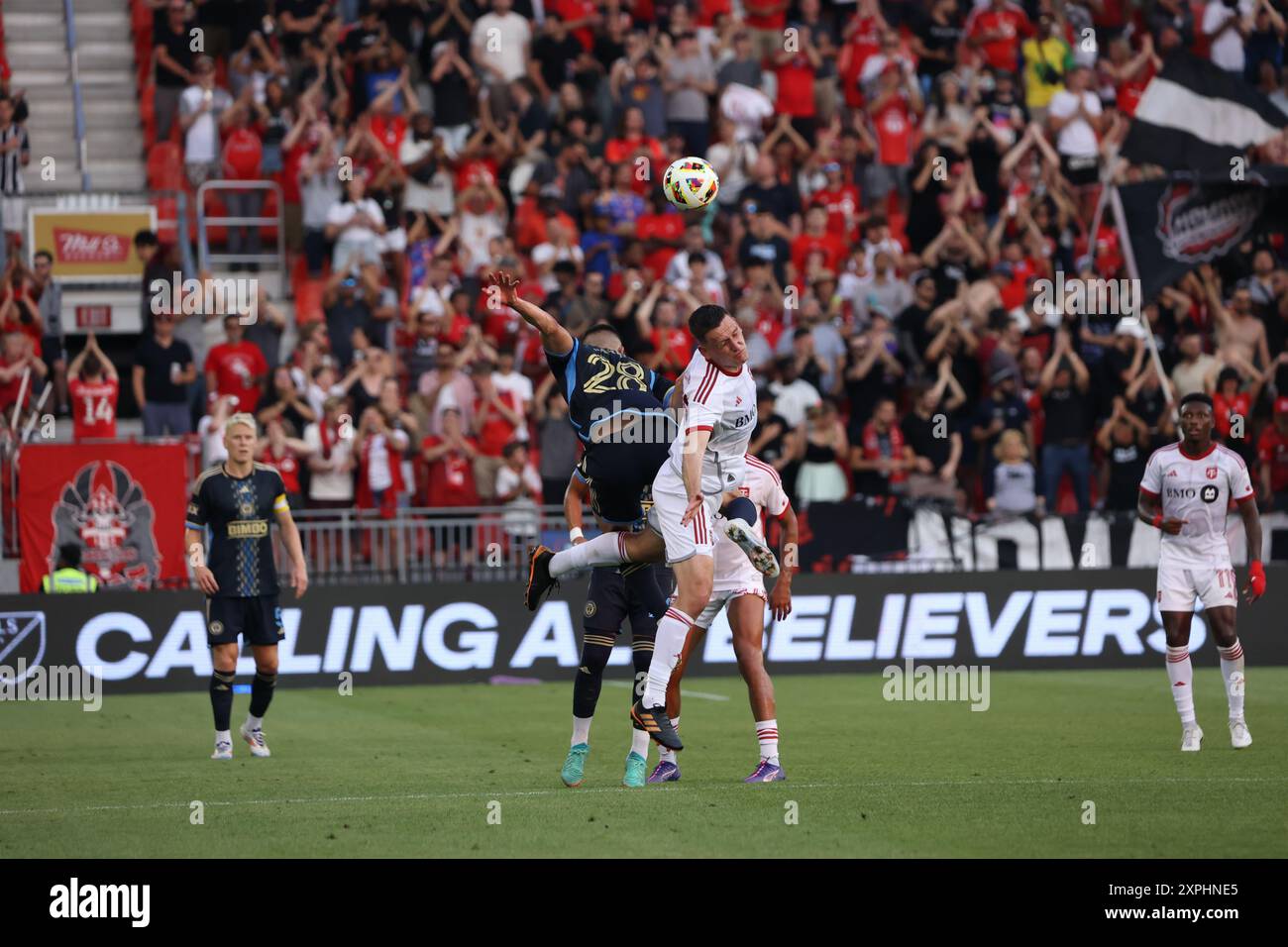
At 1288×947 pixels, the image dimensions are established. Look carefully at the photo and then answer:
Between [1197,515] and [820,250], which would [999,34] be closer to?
[820,250]

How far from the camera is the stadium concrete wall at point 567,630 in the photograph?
65.3 feet

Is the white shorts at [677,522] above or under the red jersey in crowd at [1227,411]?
under

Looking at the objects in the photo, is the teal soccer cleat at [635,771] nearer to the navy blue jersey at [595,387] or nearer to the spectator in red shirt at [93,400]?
the navy blue jersey at [595,387]

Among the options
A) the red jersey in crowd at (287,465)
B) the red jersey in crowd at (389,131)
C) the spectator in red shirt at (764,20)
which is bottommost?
the red jersey in crowd at (287,465)

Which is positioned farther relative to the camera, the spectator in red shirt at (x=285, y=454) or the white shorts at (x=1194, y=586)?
the spectator in red shirt at (x=285, y=454)

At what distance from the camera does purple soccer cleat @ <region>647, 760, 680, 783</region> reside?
12344mm

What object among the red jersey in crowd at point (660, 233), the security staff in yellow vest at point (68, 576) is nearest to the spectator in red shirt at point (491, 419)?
the red jersey in crowd at point (660, 233)

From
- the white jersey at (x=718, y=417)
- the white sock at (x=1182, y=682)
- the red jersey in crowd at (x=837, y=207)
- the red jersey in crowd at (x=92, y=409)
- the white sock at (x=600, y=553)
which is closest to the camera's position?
the white jersey at (x=718, y=417)

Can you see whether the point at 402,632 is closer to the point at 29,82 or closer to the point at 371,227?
the point at 371,227

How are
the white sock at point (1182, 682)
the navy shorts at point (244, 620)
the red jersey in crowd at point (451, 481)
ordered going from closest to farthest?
1. the white sock at point (1182, 682)
2. the navy shorts at point (244, 620)
3. the red jersey in crowd at point (451, 481)

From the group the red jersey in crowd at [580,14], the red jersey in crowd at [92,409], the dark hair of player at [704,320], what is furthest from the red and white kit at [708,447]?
the red jersey in crowd at [580,14]

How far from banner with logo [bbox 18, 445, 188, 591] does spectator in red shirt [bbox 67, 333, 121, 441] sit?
3.48ft

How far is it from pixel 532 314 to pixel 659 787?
3.09 metres

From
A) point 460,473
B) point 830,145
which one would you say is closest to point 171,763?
point 460,473
